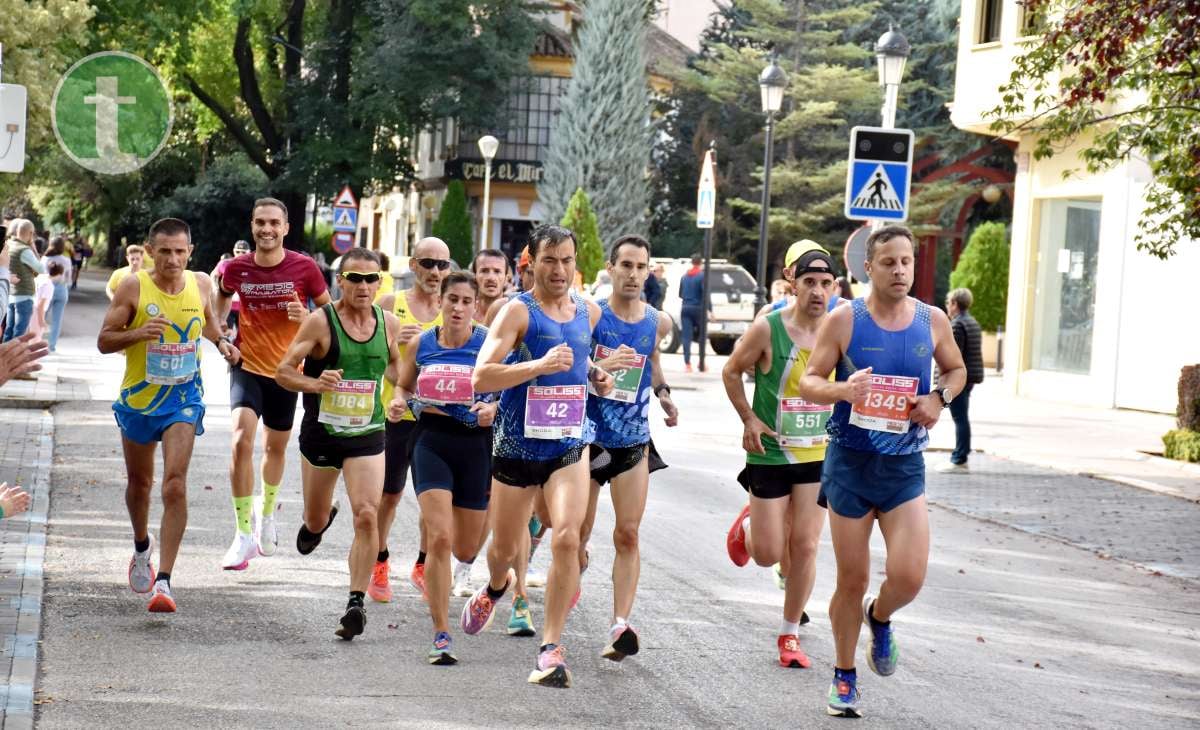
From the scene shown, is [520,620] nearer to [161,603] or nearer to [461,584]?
[461,584]

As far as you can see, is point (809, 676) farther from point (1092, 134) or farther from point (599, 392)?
point (1092, 134)

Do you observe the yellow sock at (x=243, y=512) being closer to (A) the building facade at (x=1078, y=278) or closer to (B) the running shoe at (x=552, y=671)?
(B) the running shoe at (x=552, y=671)

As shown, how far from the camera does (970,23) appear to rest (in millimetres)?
30453

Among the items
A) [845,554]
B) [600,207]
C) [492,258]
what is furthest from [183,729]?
[600,207]

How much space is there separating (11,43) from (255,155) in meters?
18.4

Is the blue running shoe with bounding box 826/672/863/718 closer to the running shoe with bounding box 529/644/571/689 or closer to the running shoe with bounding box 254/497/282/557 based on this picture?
the running shoe with bounding box 529/644/571/689

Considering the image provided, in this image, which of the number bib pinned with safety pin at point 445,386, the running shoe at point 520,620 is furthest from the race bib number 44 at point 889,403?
the running shoe at point 520,620

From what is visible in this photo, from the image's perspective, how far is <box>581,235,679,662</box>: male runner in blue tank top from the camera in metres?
8.06

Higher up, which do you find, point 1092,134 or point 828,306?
point 1092,134

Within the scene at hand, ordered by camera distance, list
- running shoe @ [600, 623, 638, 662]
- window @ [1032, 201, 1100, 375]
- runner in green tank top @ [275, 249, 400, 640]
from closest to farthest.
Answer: running shoe @ [600, 623, 638, 662] < runner in green tank top @ [275, 249, 400, 640] < window @ [1032, 201, 1100, 375]

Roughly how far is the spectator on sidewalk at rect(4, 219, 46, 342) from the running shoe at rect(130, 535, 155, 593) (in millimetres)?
13925

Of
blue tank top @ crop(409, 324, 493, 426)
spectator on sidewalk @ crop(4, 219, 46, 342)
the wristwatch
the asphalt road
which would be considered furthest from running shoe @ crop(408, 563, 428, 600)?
spectator on sidewalk @ crop(4, 219, 46, 342)

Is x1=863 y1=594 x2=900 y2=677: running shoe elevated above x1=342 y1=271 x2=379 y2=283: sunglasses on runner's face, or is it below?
below

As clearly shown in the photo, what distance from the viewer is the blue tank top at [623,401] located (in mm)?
8312
